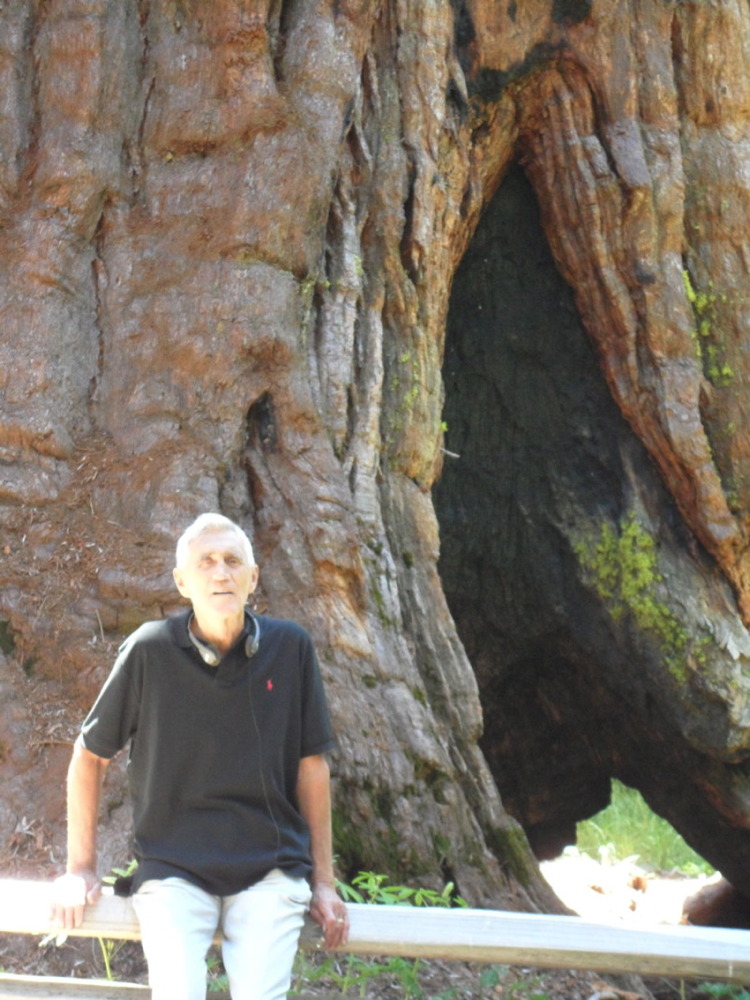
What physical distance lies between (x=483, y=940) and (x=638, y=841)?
29.5 ft

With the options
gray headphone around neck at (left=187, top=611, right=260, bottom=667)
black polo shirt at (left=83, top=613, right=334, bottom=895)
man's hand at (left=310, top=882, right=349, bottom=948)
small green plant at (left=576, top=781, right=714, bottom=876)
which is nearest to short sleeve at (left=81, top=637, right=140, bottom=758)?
black polo shirt at (left=83, top=613, right=334, bottom=895)

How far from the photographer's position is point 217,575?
279cm

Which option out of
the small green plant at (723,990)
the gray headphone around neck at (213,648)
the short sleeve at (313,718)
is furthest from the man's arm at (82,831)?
the small green plant at (723,990)

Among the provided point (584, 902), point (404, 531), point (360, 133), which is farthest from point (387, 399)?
point (584, 902)

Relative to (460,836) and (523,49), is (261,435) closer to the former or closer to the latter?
(460,836)

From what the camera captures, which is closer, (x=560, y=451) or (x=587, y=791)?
(x=560, y=451)

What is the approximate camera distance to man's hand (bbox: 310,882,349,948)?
2766 mm

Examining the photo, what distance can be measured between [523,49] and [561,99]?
310 mm

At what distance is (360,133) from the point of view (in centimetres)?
489

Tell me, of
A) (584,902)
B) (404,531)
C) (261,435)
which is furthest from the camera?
(584,902)

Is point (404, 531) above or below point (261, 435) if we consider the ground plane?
below

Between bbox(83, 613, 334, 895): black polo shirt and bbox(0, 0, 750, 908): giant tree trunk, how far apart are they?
35.9 inches

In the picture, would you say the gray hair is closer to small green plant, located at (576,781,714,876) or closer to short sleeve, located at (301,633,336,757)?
short sleeve, located at (301,633,336,757)

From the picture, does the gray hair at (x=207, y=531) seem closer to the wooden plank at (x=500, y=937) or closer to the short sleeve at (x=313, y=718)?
the short sleeve at (x=313, y=718)
